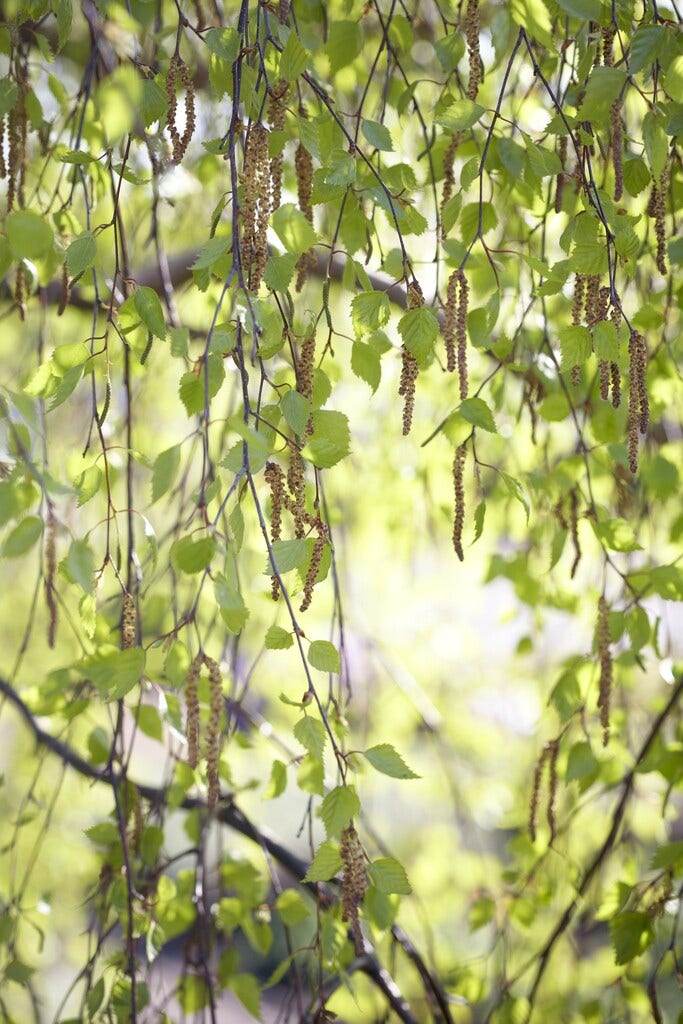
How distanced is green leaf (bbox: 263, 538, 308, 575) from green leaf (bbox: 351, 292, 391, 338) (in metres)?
0.21

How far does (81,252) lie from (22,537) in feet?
0.73

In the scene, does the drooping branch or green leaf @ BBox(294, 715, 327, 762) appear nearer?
green leaf @ BBox(294, 715, 327, 762)

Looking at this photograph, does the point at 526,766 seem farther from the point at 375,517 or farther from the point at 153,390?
the point at 153,390

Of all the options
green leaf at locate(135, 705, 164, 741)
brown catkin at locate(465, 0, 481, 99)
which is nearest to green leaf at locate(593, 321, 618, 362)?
brown catkin at locate(465, 0, 481, 99)

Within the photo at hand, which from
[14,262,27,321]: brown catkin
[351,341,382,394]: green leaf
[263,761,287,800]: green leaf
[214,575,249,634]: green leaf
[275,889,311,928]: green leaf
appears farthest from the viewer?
[275,889,311,928]: green leaf

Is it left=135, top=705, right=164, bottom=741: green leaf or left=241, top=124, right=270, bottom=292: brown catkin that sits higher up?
left=241, top=124, right=270, bottom=292: brown catkin

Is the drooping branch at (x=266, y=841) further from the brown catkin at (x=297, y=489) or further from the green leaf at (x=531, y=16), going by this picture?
the green leaf at (x=531, y=16)

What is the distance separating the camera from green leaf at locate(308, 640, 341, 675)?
0.68 m

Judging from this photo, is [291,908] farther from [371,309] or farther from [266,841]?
[371,309]

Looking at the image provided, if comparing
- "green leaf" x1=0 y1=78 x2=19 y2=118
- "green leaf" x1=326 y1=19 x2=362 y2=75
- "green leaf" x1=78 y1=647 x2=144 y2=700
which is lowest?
"green leaf" x1=78 y1=647 x2=144 y2=700

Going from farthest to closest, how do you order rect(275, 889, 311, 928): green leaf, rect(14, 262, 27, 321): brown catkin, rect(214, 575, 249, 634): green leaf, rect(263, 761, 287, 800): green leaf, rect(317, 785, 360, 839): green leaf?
1. rect(275, 889, 311, 928): green leaf
2. rect(263, 761, 287, 800): green leaf
3. rect(14, 262, 27, 321): brown catkin
4. rect(317, 785, 360, 839): green leaf
5. rect(214, 575, 249, 634): green leaf

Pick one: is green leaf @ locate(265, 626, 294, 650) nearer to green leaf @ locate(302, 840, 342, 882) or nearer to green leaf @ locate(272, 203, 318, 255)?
green leaf @ locate(302, 840, 342, 882)

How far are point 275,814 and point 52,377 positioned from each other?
163 inches

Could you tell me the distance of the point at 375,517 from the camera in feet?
7.11
